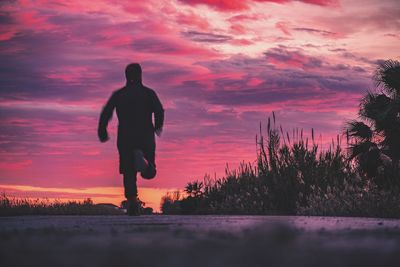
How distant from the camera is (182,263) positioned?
3.99 metres

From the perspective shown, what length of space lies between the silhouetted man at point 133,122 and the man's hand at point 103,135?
113 millimetres

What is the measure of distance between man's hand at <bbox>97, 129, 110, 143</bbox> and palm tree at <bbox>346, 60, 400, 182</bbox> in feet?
23.0

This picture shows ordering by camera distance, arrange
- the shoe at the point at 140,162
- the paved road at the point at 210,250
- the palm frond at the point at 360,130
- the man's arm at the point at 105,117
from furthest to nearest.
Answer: the palm frond at the point at 360,130, the man's arm at the point at 105,117, the shoe at the point at 140,162, the paved road at the point at 210,250

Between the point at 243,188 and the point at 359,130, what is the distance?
335cm

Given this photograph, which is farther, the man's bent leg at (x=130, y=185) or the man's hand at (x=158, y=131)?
the man's hand at (x=158, y=131)

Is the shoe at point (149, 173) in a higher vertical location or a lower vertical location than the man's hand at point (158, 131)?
lower

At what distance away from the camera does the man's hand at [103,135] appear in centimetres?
1435

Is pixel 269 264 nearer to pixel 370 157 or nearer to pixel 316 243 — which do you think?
pixel 316 243

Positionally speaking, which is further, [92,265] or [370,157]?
[370,157]

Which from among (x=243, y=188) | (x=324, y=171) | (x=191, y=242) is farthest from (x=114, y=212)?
(x=191, y=242)

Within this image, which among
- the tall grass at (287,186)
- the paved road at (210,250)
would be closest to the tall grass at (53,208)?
the tall grass at (287,186)

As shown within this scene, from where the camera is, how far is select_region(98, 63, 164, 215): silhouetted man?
44.7 ft

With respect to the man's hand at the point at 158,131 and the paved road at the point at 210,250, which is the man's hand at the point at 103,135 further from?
the paved road at the point at 210,250

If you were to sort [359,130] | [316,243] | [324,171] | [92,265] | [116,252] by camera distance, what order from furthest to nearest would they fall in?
1. [359,130]
2. [324,171]
3. [316,243]
4. [116,252]
5. [92,265]
